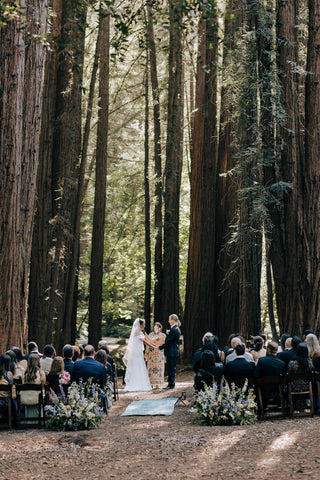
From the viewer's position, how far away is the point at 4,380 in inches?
395

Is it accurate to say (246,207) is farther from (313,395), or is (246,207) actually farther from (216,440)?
(216,440)

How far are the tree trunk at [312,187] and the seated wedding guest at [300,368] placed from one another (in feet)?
14.9

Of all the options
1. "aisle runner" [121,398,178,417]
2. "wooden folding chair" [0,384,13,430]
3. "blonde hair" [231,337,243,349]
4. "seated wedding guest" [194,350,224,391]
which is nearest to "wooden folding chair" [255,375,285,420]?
"seated wedding guest" [194,350,224,391]

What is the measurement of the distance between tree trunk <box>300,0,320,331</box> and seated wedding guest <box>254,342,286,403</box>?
4722 mm

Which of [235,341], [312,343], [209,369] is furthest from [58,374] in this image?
[312,343]

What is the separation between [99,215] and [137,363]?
22.7 feet

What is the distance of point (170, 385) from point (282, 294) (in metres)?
3.28

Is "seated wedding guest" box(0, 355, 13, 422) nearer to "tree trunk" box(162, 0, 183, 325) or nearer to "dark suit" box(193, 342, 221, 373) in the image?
"dark suit" box(193, 342, 221, 373)

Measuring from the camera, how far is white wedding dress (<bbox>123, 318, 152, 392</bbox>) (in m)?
15.9

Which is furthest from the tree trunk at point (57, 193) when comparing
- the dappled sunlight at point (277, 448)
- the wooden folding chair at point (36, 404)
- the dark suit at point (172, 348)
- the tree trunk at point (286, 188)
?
the dappled sunlight at point (277, 448)

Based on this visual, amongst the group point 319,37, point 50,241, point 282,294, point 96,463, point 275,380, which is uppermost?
point 319,37

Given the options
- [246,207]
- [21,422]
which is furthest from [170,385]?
[21,422]

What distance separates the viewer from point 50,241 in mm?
18734

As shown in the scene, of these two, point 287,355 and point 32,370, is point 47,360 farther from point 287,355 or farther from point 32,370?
point 287,355
